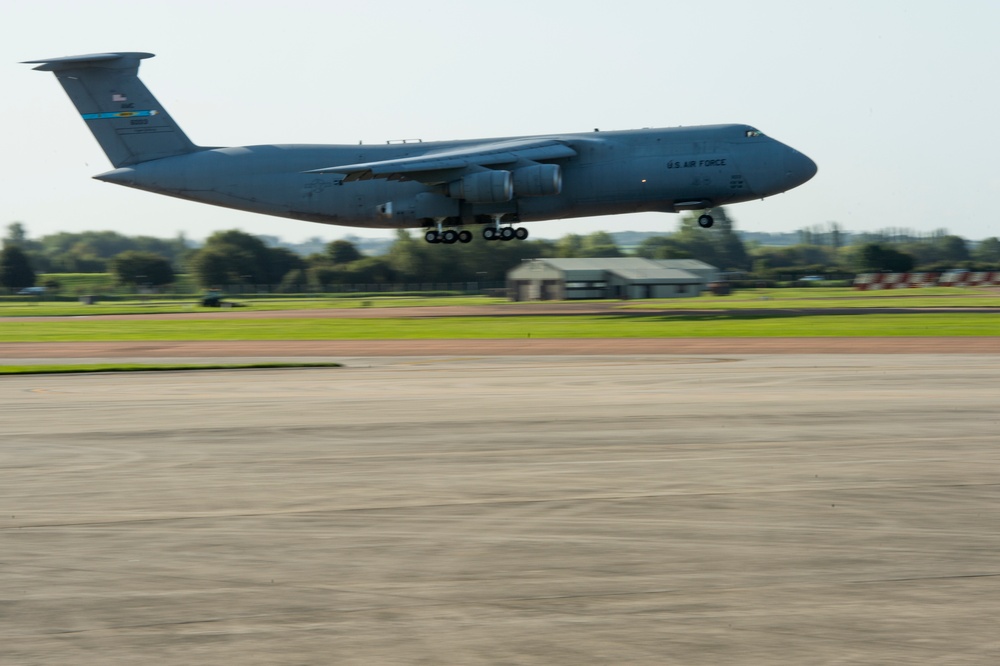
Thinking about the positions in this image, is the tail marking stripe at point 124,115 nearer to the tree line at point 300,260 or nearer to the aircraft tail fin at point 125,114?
the aircraft tail fin at point 125,114

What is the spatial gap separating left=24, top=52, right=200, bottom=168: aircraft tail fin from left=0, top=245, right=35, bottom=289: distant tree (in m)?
50.5

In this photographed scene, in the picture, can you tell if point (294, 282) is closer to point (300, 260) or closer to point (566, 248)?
point (300, 260)

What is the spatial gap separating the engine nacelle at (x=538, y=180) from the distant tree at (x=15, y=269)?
224 feet

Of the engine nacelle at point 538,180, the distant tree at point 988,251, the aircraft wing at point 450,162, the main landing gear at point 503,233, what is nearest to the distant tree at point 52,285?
the aircraft wing at point 450,162

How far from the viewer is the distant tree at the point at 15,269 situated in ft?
335

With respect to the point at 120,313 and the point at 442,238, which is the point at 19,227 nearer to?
the point at 120,313

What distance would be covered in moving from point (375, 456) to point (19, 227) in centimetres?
13899

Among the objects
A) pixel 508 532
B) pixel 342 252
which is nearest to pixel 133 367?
pixel 508 532

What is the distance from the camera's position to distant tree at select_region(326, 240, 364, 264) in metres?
108

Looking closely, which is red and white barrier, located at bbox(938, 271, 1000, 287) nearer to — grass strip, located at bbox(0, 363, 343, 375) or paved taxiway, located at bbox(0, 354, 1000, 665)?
grass strip, located at bbox(0, 363, 343, 375)

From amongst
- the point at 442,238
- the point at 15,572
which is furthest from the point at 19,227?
the point at 15,572

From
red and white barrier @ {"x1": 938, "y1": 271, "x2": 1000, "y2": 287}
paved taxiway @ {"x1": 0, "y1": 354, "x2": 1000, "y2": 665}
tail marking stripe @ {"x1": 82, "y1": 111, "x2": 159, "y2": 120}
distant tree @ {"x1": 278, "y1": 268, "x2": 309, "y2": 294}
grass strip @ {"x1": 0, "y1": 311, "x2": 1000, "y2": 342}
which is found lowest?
paved taxiway @ {"x1": 0, "y1": 354, "x2": 1000, "y2": 665}

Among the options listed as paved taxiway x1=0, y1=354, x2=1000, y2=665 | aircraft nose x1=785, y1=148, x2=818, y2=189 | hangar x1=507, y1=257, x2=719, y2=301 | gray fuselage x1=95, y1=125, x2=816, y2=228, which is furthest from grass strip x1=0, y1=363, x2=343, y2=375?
hangar x1=507, y1=257, x2=719, y2=301

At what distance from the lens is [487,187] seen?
50531mm
